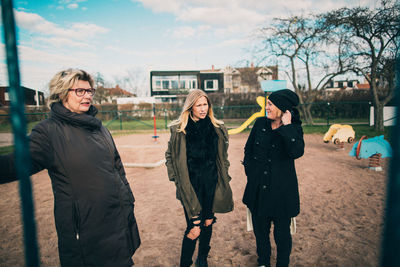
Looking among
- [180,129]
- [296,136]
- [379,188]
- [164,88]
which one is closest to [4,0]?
[180,129]

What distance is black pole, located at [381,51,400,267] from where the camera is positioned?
0.44 meters

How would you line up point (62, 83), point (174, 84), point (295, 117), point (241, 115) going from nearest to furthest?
point (62, 83) → point (295, 117) → point (241, 115) → point (174, 84)

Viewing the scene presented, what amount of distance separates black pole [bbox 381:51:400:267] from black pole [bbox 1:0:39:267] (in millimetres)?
807

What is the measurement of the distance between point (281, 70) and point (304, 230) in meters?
17.5

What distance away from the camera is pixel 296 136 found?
2.12 metres

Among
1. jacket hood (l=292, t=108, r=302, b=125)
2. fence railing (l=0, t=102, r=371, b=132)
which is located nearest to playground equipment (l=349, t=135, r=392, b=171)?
jacket hood (l=292, t=108, r=302, b=125)

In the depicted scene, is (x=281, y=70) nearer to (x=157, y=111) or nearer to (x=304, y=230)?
(x=157, y=111)

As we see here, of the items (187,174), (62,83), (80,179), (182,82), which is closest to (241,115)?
(182,82)

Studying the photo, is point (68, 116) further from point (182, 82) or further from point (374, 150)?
point (182, 82)

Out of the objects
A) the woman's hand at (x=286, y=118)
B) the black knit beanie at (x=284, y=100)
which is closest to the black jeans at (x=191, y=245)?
the woman's hand at (x=286, y=118)

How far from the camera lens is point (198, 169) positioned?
2387 millimetres

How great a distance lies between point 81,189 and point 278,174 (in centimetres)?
172

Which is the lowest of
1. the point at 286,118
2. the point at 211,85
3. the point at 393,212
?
the point at 393,212

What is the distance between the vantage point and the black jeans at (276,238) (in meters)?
2.28
